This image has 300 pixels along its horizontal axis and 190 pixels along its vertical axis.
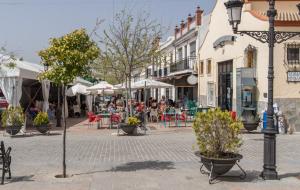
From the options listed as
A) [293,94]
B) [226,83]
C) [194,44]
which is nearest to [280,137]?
[293,94]

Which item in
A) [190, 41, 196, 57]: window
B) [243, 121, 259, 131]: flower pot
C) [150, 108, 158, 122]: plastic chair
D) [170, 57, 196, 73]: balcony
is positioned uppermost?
[190, 41, 196, 57]: window

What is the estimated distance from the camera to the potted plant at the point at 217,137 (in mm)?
8195

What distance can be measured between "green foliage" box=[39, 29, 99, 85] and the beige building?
10.7 metres

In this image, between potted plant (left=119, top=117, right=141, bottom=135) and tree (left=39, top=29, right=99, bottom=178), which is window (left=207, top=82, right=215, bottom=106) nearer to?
potted plant (left=119, top=117, right=141, bottom=135)

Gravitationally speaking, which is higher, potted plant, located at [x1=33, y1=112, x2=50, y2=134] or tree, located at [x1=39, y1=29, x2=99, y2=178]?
tree, located at [x1=39, y1=29, x2=99, y2=178]

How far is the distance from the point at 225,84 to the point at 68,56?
51.2 feet

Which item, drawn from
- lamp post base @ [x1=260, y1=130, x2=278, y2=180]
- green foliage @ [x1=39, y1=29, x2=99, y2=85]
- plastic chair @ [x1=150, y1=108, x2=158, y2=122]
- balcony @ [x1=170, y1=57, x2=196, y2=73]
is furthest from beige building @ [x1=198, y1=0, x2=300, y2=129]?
green foliage @ [x1=39, y1=29, x2=99, y2=85]

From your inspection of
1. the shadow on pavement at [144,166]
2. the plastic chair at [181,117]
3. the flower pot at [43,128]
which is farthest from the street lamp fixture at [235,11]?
the plastic chair at [181,117]

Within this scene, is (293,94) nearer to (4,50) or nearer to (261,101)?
(261,101)

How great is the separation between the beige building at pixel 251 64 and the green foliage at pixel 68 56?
1073cm

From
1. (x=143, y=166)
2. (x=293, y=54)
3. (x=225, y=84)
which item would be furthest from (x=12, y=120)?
(x=225, y=84)

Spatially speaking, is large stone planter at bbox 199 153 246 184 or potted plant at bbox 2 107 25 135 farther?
potted plant at bbox 2 107 25 135

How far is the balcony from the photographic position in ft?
105

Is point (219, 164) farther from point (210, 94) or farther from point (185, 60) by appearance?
point (185, 60)
